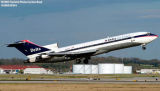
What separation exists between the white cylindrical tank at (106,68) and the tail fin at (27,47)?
62253 millimetres

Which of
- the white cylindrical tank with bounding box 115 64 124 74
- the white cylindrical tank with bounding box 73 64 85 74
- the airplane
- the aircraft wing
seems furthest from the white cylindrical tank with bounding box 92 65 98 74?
the aircraft wing

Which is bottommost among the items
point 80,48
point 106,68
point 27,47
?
point 106,68

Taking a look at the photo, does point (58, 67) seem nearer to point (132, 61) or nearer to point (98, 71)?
point (98, 71)

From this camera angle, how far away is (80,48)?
84125mm

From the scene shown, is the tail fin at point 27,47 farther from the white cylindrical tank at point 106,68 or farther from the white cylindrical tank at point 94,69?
the white cylindrical tank at point 94,69

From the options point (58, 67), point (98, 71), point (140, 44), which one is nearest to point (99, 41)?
point (140, 44)

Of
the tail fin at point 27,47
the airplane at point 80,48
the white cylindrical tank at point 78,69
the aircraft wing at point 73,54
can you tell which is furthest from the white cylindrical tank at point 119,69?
the aircraft wing at point 73,54

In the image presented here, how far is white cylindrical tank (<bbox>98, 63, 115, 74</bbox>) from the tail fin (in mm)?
62253

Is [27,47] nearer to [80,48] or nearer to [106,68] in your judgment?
[80,48]

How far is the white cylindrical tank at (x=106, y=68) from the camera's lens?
5881 inches

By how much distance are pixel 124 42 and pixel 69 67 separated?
9855 cm

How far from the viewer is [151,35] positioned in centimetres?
7988

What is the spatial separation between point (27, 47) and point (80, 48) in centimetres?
1520

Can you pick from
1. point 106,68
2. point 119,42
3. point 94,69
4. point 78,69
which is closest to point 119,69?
point 106,68
